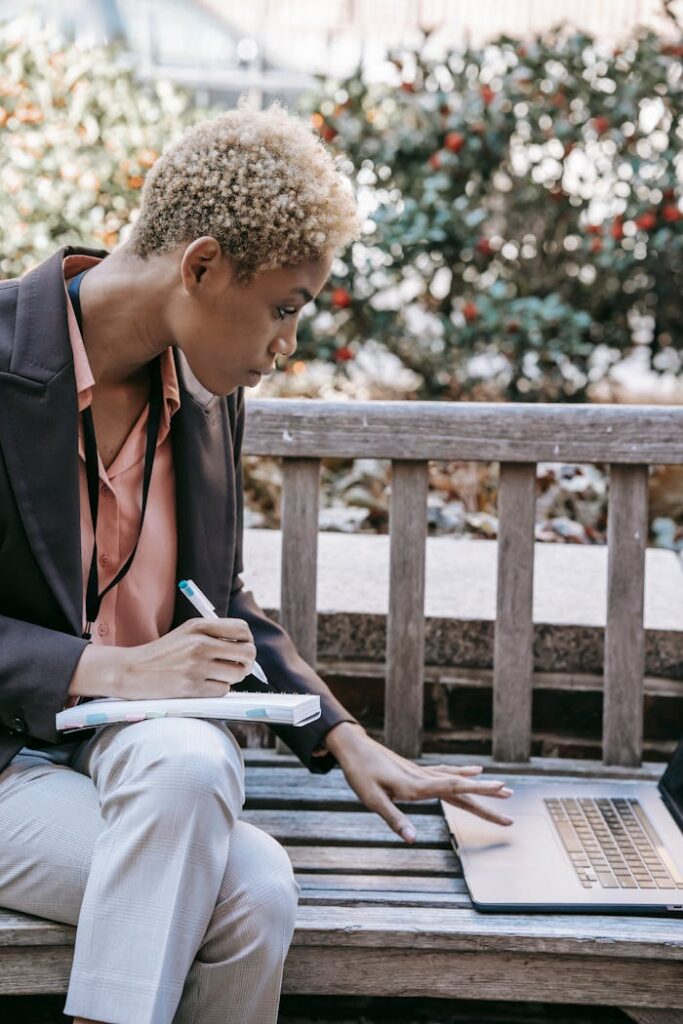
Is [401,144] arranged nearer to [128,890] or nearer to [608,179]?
[608,179]

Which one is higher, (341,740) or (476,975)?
(341,740)

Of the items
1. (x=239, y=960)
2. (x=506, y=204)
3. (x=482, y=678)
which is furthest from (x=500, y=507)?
(x=506, y=204)

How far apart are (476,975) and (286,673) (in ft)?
1.91

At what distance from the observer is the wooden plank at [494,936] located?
190 cm

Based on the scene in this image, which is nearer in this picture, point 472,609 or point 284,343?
point 284,343

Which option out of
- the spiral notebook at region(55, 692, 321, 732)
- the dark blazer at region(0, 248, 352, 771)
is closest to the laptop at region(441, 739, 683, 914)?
the spiral notebook at region(55, 692, 321, 732)

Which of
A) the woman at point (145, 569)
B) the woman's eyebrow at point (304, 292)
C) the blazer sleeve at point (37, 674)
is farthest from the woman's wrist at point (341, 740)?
the woman's eyebrow at point (304, 292)

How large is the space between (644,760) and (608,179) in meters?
2.71

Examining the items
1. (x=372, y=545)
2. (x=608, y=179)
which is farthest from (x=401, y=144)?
(x=372, y=545)

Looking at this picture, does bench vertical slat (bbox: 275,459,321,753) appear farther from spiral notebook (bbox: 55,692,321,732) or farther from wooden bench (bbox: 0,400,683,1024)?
spiral notebook (bbox: 55,692,321,732)

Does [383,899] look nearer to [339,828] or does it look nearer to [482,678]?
[339,828]

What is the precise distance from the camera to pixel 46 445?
A: 1823mm

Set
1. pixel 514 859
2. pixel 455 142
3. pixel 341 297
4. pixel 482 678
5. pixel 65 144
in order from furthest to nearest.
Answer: pixel 65 144, pixel 455 142, pixel 341 297, pixel 482 678, pixel 514 859

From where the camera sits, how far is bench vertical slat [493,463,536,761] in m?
2.49
